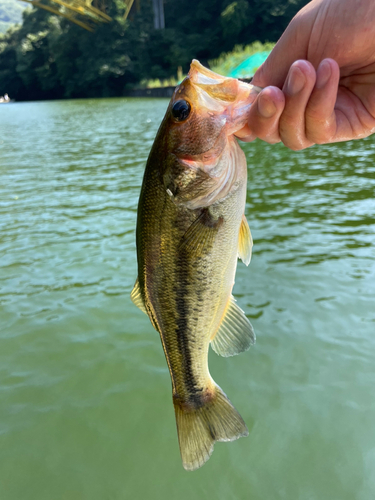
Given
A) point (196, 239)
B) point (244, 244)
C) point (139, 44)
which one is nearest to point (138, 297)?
point (196, 239)

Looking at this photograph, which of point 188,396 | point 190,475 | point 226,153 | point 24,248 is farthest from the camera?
point 24,248

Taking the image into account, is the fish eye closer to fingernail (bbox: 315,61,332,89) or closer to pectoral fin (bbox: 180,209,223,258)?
pectoral fin (bbox: 180,209,223,258)

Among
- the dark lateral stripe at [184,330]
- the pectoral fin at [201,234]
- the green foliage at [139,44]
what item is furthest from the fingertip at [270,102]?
the green foliage at [139,44]

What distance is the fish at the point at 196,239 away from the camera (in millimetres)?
1953

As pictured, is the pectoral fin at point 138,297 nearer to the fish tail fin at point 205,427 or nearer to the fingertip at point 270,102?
the fish tail fin at point 205,427

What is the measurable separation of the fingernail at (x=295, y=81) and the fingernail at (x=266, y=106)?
0.13 meters

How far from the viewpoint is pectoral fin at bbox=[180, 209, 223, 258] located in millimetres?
2020

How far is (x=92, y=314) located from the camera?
5207 millimetres

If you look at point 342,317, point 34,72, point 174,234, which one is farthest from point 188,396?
point 34,72

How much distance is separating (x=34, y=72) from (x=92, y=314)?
253 ft

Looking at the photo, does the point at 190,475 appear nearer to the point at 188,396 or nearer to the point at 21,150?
the point at 188,396

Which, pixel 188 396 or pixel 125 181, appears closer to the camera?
pixel 188 396

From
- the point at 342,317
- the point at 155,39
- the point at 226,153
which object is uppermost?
the point at 155,39

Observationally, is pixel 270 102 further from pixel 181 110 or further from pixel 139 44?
pixel 139 44
